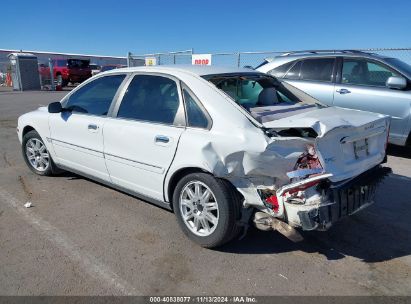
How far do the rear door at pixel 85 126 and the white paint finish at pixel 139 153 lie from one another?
0.20 meters

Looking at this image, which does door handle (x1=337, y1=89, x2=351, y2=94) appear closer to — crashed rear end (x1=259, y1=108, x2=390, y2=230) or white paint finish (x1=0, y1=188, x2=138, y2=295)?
crashed rear end (x1=259, y1=108, x2=390, y2=230)

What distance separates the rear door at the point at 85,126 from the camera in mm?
4285

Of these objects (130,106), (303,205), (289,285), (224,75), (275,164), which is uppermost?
(224,75)

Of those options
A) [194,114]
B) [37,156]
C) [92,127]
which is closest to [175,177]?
[194,114]

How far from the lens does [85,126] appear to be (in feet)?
14.4

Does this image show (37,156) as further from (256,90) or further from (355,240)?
(355,240)

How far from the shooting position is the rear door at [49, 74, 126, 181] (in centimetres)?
429

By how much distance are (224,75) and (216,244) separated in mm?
1674

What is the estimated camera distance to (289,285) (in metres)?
2.94

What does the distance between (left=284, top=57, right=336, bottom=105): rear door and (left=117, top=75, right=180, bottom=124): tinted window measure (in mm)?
4136

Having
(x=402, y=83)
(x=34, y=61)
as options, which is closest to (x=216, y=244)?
(x=402, y=83)

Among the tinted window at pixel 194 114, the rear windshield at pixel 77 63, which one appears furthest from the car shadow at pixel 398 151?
the rear windshield at pixel 77 63

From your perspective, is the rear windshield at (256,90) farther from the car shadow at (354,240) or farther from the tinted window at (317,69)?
the tinted window at (317,69)

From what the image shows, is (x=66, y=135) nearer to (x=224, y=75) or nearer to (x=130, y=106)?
(x=130, y=106)
